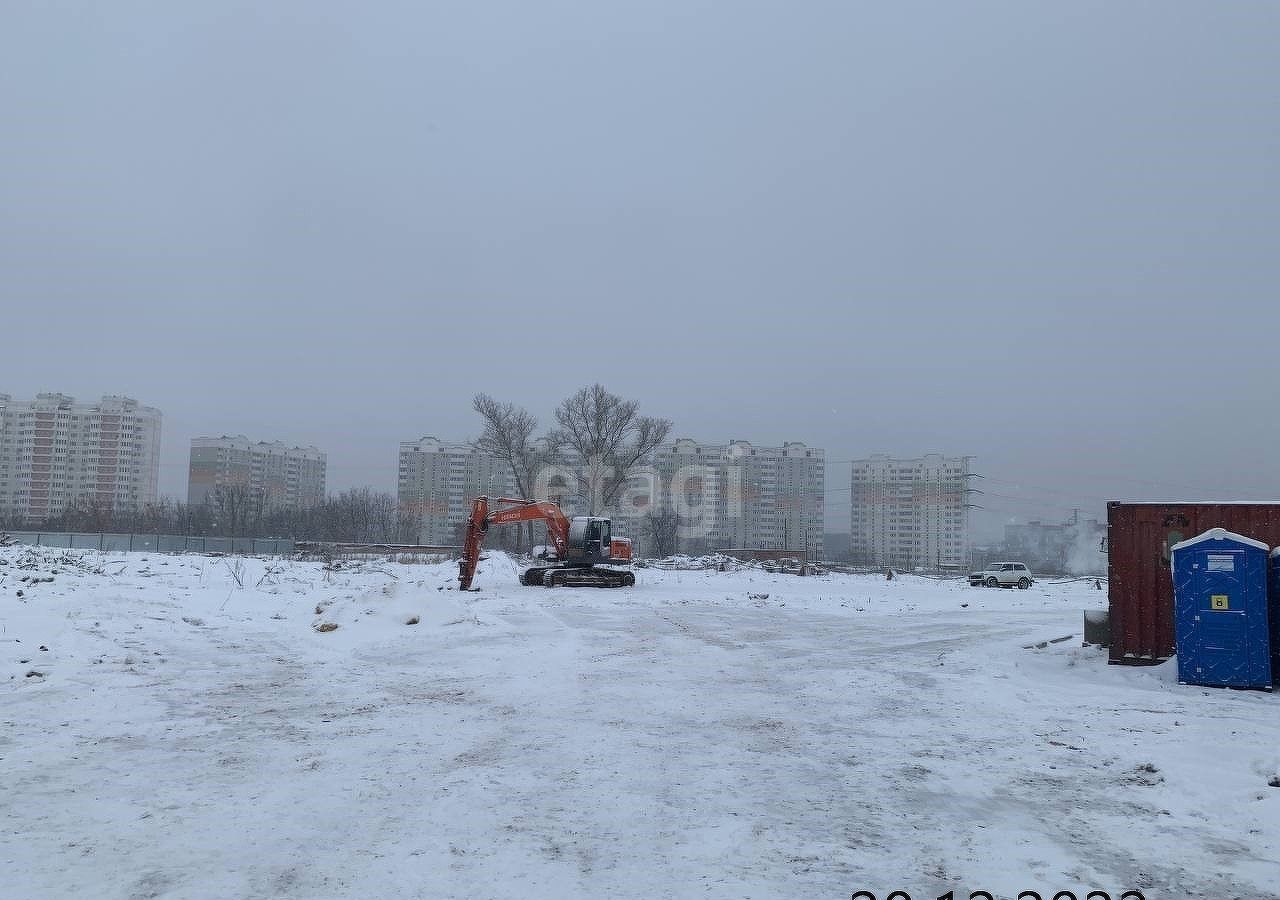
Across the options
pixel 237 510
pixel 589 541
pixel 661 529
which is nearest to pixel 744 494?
pixel 661 529

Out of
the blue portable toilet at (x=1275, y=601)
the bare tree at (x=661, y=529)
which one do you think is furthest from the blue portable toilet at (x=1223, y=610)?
the bare tree at (x=661, y=529)

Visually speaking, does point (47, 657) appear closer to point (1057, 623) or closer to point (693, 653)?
point (693, 653)

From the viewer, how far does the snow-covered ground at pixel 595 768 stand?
4.90 m

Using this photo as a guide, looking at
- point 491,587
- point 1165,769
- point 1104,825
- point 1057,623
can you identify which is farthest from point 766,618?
point 1104,825

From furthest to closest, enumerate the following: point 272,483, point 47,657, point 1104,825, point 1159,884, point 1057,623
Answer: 1. point 272,483
2. point 1057,623
3. point 47,657
4. point 1104,825
5. point 1159,884

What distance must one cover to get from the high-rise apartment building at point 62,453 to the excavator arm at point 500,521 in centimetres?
7294

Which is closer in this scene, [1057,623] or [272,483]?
[1057,623]

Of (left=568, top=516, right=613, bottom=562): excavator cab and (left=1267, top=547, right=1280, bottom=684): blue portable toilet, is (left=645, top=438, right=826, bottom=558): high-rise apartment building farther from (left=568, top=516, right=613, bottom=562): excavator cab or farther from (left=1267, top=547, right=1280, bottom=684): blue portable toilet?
(left=1267, top=547, right=1280, bottom=684): blue portable toilet

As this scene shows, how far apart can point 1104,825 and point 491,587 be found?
2773cm

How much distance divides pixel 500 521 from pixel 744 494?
6623 cm

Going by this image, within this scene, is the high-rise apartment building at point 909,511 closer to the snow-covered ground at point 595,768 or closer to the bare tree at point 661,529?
the bare tree at point 661,529

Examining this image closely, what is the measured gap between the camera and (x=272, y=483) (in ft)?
333

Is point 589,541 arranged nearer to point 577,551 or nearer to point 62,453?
point 577,551

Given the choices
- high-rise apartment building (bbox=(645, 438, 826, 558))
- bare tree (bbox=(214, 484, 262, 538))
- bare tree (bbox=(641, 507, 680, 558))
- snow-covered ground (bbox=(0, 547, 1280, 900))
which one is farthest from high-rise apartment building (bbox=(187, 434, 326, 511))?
snow-covered ground (bbox=(0, 547, 1280, 900))
